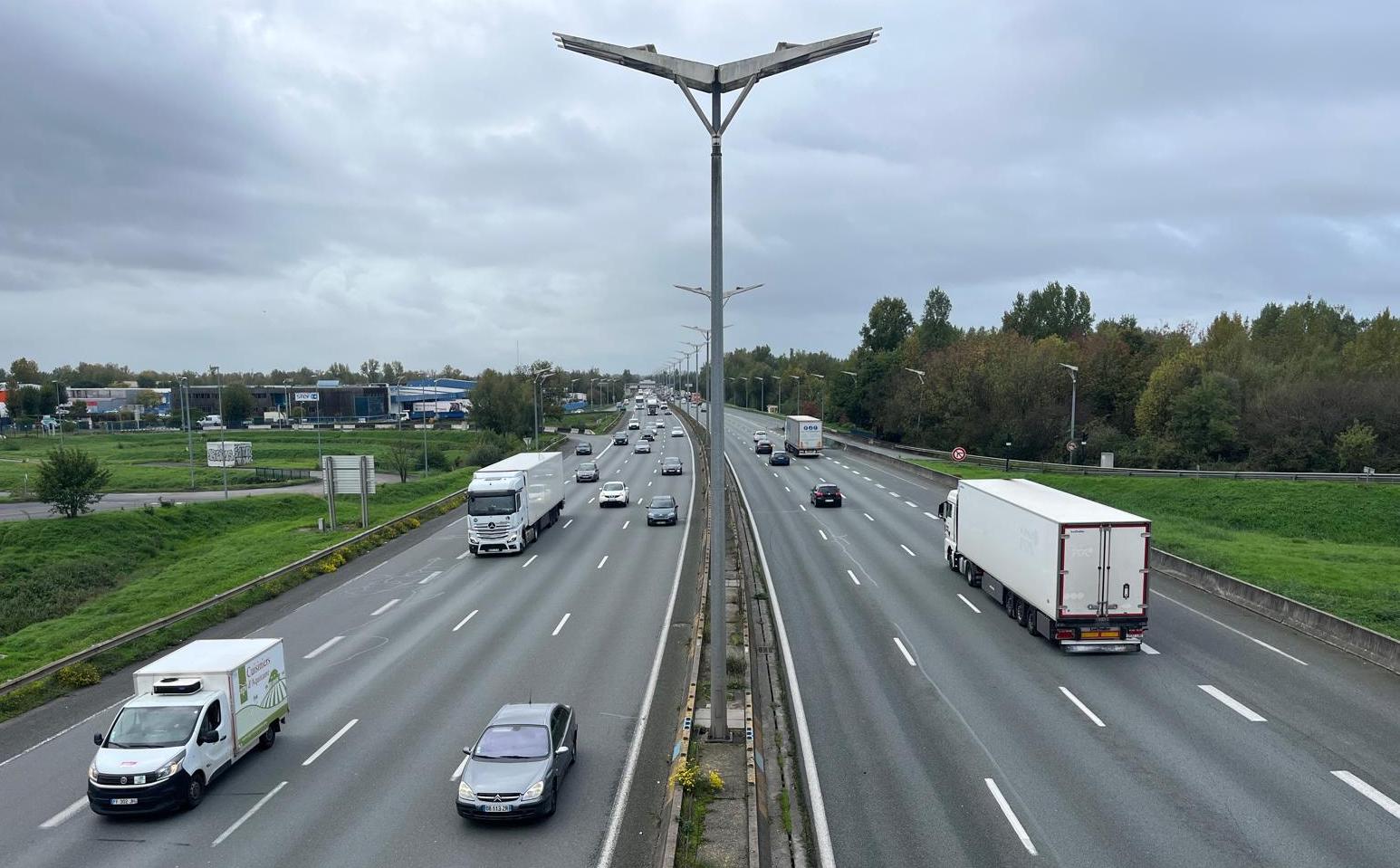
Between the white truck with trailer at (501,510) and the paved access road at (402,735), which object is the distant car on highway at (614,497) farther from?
the paved access road at (402,735)

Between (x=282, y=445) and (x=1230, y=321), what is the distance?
388 ft

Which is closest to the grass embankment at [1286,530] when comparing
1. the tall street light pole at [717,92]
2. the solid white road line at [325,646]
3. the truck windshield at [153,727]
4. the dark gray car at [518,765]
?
the tall street light pole at [717,92]

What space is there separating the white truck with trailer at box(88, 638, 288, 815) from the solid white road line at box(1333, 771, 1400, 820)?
18.7m

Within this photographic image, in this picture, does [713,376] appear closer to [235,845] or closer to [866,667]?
[866,667]

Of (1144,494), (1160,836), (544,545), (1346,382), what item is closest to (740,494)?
(544,545)

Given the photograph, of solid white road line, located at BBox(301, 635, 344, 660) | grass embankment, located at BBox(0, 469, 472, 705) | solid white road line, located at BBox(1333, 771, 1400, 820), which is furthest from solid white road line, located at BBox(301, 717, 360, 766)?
solid white road line, located at BBox(1333, 771, 1400, 820)

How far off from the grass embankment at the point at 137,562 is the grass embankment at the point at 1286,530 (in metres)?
33.4

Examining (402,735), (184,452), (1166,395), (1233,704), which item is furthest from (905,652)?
(184,452)

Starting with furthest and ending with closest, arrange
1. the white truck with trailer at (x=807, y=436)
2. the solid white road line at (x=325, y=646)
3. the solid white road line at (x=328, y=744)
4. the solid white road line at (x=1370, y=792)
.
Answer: the white truck with trailer at (x=807, y=436) → the solid white road line at (x=325, y=646) → the solid white road line at (x=328, y=744) → the solid white road line at (x=1370, y=792)

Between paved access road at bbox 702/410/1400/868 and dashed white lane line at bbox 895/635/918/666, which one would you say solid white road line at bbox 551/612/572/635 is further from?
dashed white lane line at bbox 895/635/918/666

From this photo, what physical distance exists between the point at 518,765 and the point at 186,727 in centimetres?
570

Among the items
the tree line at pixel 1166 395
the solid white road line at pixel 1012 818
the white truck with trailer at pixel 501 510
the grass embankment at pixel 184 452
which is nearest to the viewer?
the solid white road line at pixel 1012 818

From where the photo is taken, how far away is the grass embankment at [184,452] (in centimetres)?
7719

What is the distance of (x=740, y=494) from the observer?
181 ft
